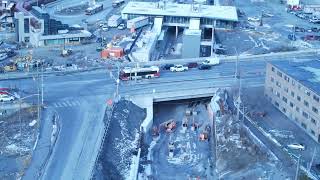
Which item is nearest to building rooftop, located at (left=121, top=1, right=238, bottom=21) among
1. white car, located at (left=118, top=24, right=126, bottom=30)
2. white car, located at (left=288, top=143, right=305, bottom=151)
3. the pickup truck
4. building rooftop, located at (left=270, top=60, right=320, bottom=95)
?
white car, located at (left=118, top=24, right=126, bottom=30)

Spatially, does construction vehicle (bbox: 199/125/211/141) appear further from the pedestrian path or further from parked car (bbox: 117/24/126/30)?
parked car (bbox: 117/24/126/30)

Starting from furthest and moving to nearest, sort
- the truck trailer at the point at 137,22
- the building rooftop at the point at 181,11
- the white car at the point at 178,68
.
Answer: the building rooftop at the point at 181,11
the truck trailer at the point at 137,22
the white car at the point at 178,68

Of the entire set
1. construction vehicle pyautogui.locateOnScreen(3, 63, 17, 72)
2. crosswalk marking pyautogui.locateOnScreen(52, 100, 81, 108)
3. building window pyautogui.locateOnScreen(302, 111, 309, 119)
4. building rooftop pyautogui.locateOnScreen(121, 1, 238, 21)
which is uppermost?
building rooftop pyautogui.locateOnScreen(121, 1, 238, 21)

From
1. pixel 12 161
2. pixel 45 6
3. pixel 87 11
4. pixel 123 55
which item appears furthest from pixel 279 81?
pixel 45 6

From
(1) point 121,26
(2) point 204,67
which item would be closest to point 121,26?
(1) point 121,26

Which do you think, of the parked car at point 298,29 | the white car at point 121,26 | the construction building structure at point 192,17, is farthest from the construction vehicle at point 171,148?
the parked car at point 298,29

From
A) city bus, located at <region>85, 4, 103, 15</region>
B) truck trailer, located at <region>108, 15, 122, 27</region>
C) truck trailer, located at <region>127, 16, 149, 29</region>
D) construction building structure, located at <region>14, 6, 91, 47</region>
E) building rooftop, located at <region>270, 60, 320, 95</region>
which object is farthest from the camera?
city bus, located at <region>85, 4, 103, 15</region>

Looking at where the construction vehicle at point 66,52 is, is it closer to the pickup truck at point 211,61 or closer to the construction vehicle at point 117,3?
the pickup truck at point 211,61
